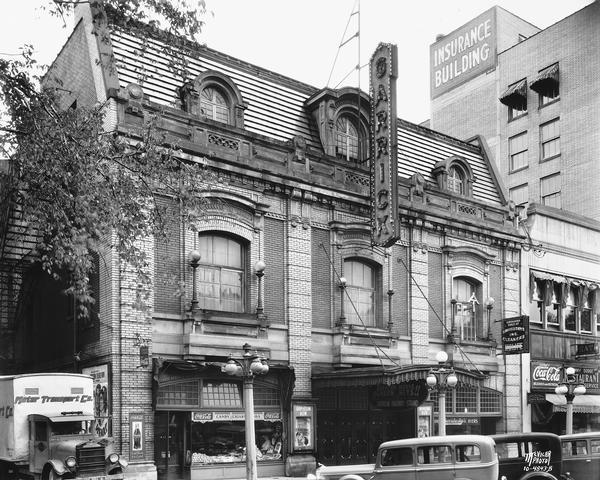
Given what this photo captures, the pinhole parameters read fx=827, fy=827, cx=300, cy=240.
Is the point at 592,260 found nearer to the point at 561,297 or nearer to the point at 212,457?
the point at 561,297

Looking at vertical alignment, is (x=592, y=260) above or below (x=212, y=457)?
above

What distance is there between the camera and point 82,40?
25.4m

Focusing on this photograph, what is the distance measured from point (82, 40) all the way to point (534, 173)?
1240 inches

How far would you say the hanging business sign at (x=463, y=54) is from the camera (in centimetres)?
5378

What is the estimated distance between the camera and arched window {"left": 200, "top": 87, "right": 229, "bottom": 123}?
25172 millimetres

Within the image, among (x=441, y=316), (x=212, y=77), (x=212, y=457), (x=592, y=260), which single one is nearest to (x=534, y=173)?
(x=592, y=260)

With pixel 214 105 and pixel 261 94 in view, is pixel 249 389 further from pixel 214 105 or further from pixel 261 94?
pixel 261 94

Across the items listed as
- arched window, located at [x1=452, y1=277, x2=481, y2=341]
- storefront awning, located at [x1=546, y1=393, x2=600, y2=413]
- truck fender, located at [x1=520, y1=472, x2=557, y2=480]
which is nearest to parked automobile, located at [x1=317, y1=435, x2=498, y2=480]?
truck fender, located at [x1=520, y1=472, x2=557, y2=480]

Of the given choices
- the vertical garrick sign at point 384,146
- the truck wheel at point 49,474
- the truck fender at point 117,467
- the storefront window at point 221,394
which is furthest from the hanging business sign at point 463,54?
the truck wheel at point 49,474

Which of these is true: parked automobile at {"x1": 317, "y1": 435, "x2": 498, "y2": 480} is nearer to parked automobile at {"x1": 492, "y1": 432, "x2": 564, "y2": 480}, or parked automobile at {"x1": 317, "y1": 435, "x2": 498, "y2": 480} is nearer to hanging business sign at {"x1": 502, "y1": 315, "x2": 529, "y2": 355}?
parked automobile at {"x1": 492, "y1": 432, "x2": 564, "y2": 480}

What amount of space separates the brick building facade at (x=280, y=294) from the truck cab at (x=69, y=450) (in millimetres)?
1478

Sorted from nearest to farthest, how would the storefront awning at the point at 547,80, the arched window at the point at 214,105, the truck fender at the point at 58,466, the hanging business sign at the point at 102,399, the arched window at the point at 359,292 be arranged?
1. the truck fender at the point at 58,466
2. the hanging business sign at the point at 102,399
3. the arched window at the point at 214,105
4. the arched window at the point at 359,292
5. the storefront awning at the point at 547,80

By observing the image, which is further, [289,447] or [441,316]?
[441,316]

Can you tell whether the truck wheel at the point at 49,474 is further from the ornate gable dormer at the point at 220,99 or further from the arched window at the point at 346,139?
the arched window at the point at 346,139
